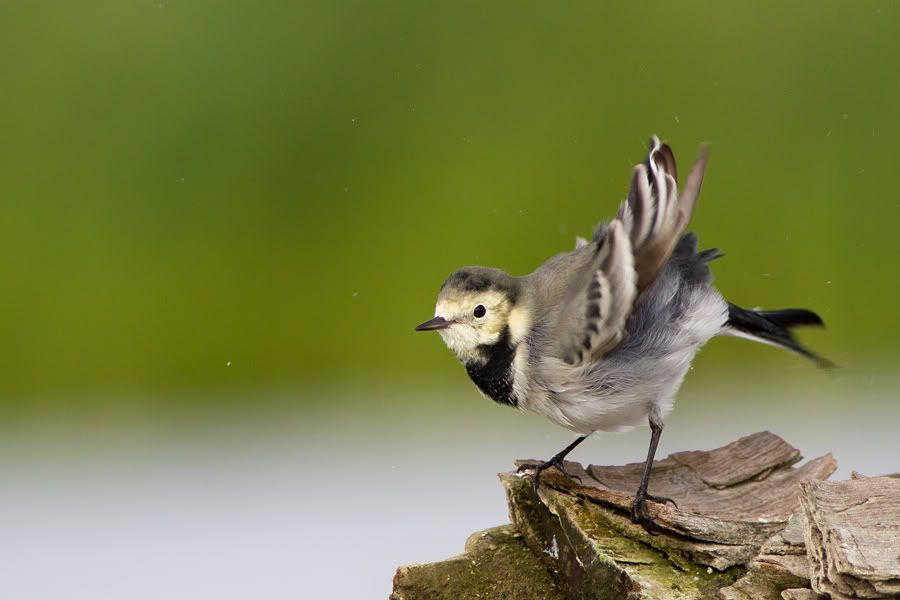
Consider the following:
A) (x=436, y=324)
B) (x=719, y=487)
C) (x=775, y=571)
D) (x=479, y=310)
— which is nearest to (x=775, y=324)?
(x=719, y=487)

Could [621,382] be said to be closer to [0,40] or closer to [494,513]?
[494,513]

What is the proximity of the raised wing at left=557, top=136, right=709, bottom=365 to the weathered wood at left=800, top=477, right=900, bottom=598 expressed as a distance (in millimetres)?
757

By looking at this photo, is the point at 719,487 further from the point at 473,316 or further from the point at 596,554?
the point at 473,316

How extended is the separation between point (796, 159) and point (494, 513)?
195 centimetres

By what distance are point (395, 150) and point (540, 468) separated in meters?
2.14

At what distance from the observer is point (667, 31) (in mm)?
4625

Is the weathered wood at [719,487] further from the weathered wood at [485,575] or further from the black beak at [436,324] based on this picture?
the black beak at [436,324]

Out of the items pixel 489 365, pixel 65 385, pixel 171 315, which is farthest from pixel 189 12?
pixel 489 365

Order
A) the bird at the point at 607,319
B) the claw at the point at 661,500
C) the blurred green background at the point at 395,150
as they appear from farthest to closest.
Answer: the blurred green background at the point at 395,150 < the bird at the point at 607,319 < the claw at the point at 661,500

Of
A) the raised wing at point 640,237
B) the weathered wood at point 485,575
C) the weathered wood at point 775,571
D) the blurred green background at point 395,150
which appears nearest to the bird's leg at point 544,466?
the weathered wood at point 485,575

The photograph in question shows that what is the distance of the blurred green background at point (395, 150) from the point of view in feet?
15.1

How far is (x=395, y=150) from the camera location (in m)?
4.76

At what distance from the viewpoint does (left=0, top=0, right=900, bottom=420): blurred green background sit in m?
4.61

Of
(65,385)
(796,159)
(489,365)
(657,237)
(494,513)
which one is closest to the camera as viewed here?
(657,237)
